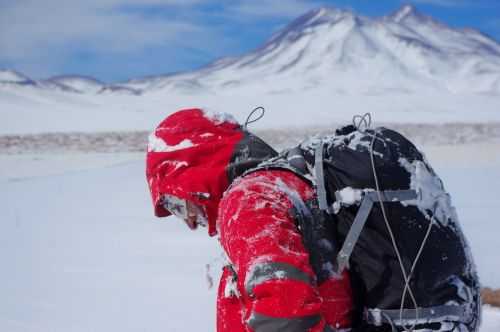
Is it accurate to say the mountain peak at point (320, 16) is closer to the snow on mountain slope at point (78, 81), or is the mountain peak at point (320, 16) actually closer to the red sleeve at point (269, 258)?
the snow on mountain slope at point (78, 81)

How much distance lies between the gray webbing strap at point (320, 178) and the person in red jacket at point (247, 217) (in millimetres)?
20

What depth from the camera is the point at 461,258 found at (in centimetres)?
105

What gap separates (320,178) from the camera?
1.02m

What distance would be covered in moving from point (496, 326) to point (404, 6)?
10245cm

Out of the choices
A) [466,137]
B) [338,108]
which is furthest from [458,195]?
[338,108]

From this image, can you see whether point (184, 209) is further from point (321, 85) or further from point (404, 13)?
point (404, 13)

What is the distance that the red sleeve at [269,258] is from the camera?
2.87 feet

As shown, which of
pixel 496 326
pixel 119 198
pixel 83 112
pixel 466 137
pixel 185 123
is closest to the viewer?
pixel 185 123

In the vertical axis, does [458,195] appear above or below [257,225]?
below

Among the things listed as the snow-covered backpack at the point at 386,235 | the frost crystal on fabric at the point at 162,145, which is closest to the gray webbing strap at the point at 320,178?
the snow-covered backpack at the point at 386,235

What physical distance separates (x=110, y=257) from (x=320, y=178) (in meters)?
3.14

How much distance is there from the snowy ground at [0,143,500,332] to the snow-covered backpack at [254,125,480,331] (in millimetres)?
1619

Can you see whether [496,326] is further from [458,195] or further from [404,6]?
[404,6]

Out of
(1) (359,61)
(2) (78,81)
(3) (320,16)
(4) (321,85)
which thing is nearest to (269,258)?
(4) (321,85)
